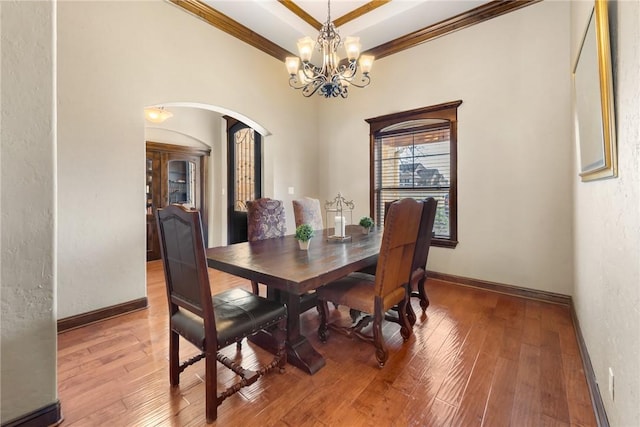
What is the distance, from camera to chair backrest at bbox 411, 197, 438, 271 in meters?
2.34

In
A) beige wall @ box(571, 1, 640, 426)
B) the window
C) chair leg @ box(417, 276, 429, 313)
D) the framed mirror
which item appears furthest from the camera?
the window

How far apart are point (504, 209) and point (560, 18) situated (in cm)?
203

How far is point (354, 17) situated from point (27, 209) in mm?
3977

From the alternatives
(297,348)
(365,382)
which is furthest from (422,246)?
(297,348)

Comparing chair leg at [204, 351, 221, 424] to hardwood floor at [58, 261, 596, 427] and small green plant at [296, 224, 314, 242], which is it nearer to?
hardwood floor at [58, 261, 596, 427]

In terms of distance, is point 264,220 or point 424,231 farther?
point 264,220

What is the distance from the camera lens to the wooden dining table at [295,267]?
1549 millimetres

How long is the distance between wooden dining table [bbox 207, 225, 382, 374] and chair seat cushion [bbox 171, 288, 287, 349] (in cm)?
17

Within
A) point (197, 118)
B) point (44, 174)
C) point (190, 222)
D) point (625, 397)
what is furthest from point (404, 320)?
point (197, 118)

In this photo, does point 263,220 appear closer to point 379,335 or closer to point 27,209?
point 379,335

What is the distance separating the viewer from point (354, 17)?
3766 millimetres

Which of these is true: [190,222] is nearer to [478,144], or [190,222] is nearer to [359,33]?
[478,144]

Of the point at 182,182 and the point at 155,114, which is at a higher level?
the point at 155,114

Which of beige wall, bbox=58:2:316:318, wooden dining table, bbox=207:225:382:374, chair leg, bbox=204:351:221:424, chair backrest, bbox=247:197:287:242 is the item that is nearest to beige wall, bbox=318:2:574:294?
wooden dining table, bbox=207:225:382:374
